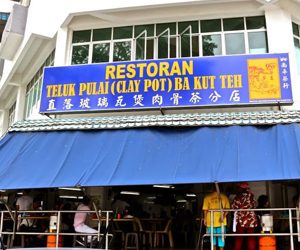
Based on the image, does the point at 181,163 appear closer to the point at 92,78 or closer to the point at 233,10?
the point at 92,78

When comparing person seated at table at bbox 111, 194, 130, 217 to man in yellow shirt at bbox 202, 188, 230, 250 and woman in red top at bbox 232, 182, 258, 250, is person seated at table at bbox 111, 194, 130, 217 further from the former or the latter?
woman in red top at bbox 232, 182, 258, 250

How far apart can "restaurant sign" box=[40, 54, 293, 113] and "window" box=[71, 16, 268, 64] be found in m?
1.05

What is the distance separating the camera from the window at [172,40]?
1074cm

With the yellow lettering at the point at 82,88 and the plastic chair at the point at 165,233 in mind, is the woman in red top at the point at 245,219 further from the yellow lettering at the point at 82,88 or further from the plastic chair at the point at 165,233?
the yellow lettering at the point at 82,88

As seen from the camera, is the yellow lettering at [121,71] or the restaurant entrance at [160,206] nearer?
the restaurant entrance at [160,206]

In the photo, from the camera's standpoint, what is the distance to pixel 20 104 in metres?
16.2

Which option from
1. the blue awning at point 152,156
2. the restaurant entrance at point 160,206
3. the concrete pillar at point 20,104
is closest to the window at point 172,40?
the blue awning at point 152,156

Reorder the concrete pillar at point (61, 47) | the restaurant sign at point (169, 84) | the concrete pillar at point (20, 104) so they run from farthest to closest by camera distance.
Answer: the concrete pillar at point (20, 104)
the concrete pillar at point (61, 47)
the restaurant sign at point (169, 84)

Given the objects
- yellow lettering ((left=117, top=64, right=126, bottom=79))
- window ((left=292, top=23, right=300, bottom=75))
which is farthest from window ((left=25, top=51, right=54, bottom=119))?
window ((left=292, top=23, right=300, bottom=75))

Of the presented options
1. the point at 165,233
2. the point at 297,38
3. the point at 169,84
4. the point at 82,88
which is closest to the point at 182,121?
the point at 169,84

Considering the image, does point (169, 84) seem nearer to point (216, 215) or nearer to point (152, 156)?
point (152, 156)

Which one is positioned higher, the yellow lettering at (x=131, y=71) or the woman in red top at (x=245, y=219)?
the yellow lettering at (x=131, y=71)

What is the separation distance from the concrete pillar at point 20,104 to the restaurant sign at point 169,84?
595 centimetres

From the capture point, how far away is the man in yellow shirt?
774cm
